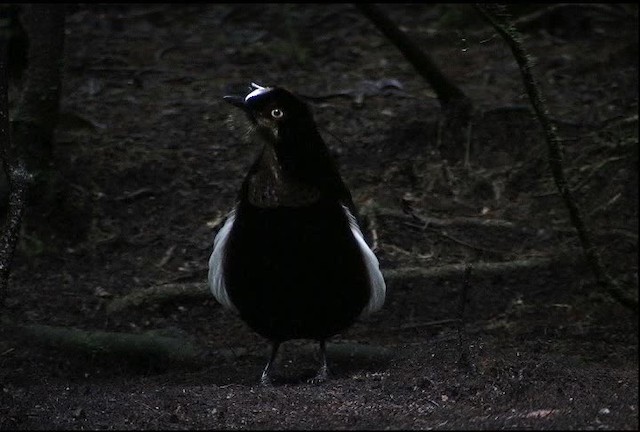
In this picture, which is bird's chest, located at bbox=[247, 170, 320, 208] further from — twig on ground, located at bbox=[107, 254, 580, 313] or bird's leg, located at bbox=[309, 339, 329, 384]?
twig on ground, located at bbox=[107, 254, 580, 313]

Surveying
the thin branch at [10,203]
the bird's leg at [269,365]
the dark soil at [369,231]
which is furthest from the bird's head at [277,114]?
the bird's leg at [269,365]

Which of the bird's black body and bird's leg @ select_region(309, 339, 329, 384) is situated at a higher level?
the bird's black body

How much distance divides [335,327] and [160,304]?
1.61m

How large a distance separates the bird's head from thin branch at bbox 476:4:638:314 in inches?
34.1

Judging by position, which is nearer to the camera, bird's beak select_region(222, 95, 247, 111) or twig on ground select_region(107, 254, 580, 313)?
bird's beak select_region(222, 95, 247, 111)

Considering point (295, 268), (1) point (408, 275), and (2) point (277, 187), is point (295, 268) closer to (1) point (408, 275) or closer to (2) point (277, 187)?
(2) point (277, 187)

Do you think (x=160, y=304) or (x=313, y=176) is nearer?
(x=313, y=176)

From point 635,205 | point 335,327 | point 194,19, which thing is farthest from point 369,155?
point 194,19

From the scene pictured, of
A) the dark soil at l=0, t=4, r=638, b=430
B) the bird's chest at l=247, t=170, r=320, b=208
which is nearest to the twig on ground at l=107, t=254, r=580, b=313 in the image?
the dark soil at l=0, t=4, r=638, b=430

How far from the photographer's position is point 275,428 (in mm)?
3904

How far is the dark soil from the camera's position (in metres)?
4.42

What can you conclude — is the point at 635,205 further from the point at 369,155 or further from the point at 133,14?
the point at 133,14

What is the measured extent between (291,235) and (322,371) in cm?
94

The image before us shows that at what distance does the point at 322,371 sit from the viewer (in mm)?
5555
